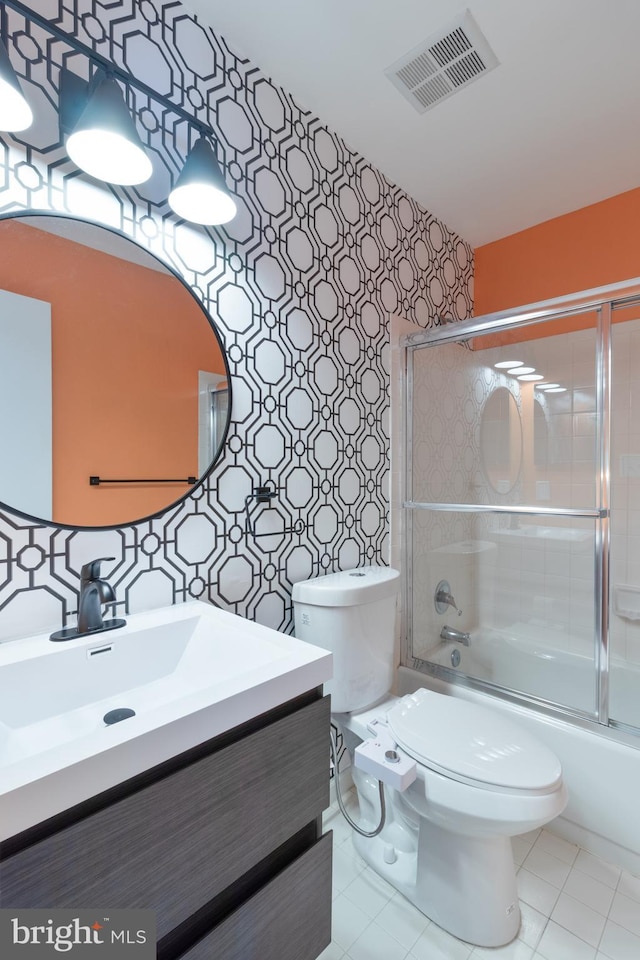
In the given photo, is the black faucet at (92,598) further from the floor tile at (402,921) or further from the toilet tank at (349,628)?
the floor tile at (402,921)

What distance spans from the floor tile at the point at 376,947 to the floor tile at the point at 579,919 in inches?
17.8

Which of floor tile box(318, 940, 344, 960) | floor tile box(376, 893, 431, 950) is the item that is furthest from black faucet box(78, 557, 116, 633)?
floor tile box(376, 893, 431, 950)

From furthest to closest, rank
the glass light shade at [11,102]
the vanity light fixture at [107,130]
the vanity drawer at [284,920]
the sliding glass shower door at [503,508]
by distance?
the sliding glass shower door at [503,508] → the vanity light fixture at [107,130] → the glass light shade at [11,102] → the vanity drawer at [284,920]

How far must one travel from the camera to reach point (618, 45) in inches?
54.2

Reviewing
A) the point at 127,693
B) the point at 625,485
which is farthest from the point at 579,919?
the point at 625,485

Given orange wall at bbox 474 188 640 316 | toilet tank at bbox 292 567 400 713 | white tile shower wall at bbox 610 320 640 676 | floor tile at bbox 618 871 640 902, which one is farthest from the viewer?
orange wall at bbox 474 188 640 316

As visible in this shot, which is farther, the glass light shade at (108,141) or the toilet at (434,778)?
the toilet at (434,778)

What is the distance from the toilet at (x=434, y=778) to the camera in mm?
1104

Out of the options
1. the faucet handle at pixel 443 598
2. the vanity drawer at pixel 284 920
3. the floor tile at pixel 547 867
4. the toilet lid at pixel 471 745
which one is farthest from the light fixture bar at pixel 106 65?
the floor tile at pixel 547 867

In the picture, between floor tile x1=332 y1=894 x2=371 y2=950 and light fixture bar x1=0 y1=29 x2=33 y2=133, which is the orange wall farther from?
floor tile x1=332 y1=894 x2=371 y2=950

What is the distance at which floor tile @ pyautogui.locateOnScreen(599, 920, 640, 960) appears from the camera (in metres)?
1.15

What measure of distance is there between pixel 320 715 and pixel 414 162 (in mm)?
2081

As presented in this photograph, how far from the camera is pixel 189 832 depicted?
67 cm

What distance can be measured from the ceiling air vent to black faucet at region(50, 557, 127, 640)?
174 centimetres
